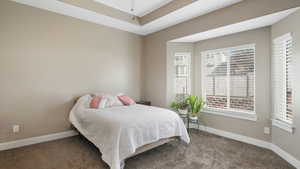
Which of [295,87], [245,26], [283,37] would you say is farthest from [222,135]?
[245,26]

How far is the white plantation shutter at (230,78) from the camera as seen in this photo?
3.20m

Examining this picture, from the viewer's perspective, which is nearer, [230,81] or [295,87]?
[295,87]

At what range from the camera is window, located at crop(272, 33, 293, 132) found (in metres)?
2.48

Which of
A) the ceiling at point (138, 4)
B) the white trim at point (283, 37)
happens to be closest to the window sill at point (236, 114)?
the white trim at point (283, 37)

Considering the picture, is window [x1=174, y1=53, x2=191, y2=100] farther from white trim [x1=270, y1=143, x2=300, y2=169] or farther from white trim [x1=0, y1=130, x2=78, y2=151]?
white trim [x1=0, y1=130, x2=78, y2=151]

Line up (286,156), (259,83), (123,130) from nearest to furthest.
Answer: (123,130), (286,156), (259,83)

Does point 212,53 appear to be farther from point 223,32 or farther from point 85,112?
point 85,112

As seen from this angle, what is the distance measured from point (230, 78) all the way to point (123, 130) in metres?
2.87

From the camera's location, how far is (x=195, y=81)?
4.14 meters

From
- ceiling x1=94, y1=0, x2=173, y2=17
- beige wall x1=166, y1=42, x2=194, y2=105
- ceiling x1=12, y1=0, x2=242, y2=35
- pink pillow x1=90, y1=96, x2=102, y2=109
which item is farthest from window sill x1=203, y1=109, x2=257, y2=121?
ceiling x1=94, y1=0, x2=173, y2=17

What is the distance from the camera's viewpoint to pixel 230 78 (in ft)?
11.5

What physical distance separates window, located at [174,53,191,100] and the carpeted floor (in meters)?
1.52

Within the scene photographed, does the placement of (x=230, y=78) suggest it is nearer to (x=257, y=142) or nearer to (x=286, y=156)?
(x=257, y=142)

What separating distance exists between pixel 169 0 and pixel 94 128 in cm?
301
